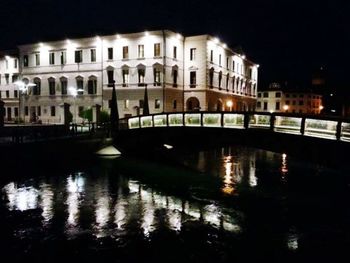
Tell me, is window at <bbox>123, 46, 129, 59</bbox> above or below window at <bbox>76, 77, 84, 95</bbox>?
above

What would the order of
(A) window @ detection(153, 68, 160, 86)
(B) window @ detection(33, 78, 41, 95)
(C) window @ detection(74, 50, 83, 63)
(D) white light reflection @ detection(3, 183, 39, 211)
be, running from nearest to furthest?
(D) white light reflection @ detection(3, 183, 39, 211) < (A) window @ detection(153, 68, 160, 86) < (C) window @ detection(74, 50, 83, 63) < (B) window @ detection(33, 78, 41, 95)

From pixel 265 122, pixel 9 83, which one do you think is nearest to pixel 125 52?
pixel 9 83

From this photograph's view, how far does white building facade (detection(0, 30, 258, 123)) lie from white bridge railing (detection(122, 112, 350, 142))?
20.3m

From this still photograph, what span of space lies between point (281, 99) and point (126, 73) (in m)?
62.1

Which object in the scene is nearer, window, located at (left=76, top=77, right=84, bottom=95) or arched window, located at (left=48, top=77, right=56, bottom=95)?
window, located at (left=76, top=77, right=84, bottom=95)

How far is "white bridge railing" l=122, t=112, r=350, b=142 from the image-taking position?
1712cm

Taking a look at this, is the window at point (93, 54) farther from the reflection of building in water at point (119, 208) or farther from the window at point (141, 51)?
the reflection of building in water at point (119, 208)

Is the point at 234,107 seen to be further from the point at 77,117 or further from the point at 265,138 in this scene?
Result: the point at 265,138

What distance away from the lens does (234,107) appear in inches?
2552

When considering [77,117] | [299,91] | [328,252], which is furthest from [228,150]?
[299,91]

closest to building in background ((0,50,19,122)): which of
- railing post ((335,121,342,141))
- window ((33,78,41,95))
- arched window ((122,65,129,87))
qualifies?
window ((33,78,41,95))

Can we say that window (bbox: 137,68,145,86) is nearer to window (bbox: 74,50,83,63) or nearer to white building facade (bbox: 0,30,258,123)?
white building facade (bbox: 0,30,258,123)

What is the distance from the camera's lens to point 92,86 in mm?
52500

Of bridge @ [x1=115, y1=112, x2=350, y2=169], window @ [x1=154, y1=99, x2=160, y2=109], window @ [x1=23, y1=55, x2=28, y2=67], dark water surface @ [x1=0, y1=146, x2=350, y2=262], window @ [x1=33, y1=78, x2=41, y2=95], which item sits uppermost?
window @ [x1=23, y1=55, x2=28, y2=67]
